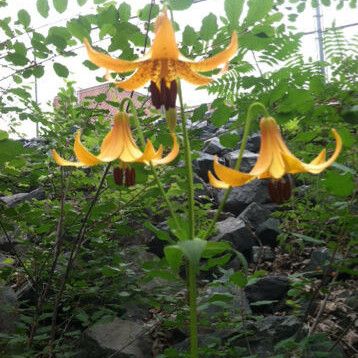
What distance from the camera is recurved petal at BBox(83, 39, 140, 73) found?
0.93m

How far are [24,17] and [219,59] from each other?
1121mm

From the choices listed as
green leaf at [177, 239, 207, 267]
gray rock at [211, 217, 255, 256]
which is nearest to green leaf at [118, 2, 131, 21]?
green leaf at [177, 239, 207, 267]

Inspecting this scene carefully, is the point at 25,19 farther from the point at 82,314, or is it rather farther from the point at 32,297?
the point at 32,297

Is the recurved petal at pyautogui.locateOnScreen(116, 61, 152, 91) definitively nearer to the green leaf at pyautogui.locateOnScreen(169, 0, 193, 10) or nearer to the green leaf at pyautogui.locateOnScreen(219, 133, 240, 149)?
the green leaf at pyautogui.locateOnScreen(169, 0, 193, 10)

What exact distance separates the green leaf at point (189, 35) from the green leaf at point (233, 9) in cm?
17

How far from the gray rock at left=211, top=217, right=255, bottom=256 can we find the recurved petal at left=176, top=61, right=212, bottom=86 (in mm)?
2101

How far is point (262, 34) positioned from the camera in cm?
139

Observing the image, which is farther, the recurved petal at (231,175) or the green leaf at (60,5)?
the green leaf at (60,5)

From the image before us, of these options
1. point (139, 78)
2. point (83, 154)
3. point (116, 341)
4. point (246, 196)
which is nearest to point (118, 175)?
point (83, 154)

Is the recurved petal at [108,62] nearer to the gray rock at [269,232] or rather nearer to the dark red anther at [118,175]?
the dark red anther at [118,175]

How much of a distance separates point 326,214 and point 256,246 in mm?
1870

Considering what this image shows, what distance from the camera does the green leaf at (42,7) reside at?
1.67 meters

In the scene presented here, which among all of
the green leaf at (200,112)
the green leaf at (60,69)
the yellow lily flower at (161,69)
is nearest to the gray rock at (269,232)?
the green leaf at (200,112)

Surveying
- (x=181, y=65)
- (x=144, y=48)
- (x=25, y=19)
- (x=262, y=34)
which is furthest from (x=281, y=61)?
(x=25, y=19)
